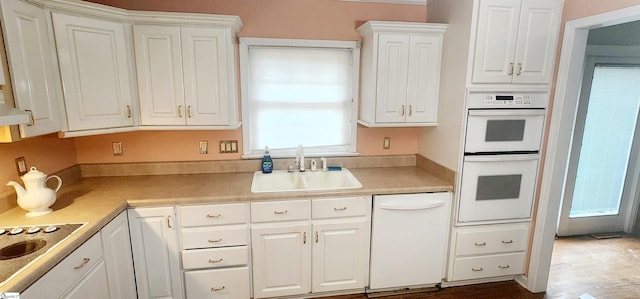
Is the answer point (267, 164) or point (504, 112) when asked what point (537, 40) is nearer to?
point (504, 112)

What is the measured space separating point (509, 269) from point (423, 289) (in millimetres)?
735

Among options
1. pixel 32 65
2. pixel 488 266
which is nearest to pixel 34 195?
pixel 32 65

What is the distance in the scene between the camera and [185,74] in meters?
2.18

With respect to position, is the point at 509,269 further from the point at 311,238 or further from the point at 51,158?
the point at 51,158

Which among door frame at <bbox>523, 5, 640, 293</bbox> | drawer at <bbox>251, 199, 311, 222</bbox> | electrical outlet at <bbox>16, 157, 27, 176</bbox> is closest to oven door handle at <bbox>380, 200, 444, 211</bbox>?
drawer at <bbox>251, 199, 311, 222</bbox>

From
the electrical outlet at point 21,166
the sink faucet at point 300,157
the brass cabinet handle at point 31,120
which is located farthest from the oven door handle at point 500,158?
the electrical outlet at point 21,166

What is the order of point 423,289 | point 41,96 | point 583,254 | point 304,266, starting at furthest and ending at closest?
point 583,254 < point 423,289 < point 304,266 < point 41,96

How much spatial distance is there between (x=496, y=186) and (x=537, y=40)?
1095 mm

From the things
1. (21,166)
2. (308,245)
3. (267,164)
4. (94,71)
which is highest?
(94,71)

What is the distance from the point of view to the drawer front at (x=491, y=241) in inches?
95.2

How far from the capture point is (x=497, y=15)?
211 centimetres

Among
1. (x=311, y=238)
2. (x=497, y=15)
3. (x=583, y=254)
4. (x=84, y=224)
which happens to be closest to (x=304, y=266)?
(x=311, y=238)

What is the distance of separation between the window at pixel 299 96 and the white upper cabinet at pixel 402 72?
261 millimetres

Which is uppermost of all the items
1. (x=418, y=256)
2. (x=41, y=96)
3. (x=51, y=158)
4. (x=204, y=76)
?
(x=204, y=76)
